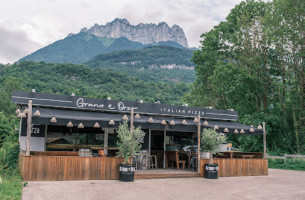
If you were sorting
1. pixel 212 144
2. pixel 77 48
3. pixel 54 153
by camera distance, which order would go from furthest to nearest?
pixel 77 48
pixel 212 144
pixel 54 153

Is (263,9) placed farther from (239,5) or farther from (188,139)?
(188,139)

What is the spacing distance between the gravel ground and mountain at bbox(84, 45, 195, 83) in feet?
186

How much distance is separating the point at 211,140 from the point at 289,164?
10.4 meters

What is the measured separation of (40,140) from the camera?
1176 centimetres

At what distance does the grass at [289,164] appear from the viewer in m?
18.6

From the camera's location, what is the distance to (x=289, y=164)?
63.5ft

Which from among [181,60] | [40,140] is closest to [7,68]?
[40,140]

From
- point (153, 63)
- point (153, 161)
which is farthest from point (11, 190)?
point (153, 63)

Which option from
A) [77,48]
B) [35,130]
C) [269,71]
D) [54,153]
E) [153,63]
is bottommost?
[54,153]

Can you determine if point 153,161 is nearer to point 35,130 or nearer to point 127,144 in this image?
point 127,144

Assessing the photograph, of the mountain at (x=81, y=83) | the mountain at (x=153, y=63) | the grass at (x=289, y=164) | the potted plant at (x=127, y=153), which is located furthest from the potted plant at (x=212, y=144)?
the mountain at (x=153, y=63)

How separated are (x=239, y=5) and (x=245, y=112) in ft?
32.2

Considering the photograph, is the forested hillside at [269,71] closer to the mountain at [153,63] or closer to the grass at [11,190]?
the grass at [11,190]

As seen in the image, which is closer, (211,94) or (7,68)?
(211,94)
